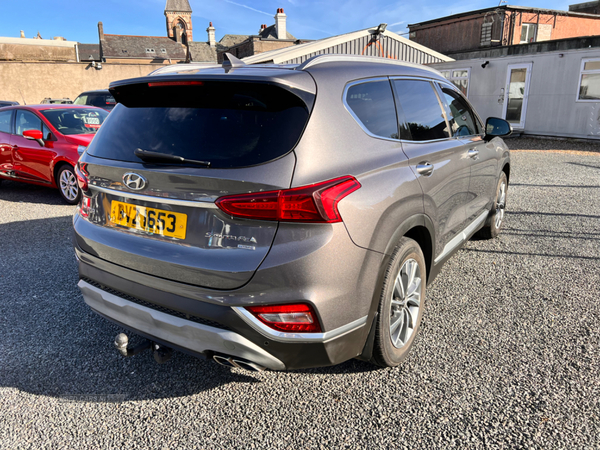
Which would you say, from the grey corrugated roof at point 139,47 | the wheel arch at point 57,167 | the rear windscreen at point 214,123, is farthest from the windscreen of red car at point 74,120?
the grey corrugated roof at point 139,47

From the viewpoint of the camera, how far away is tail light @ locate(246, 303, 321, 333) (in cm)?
191

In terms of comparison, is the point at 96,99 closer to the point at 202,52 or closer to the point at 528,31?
the point at 528,31

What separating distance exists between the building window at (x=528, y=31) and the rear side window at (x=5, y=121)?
24935mm

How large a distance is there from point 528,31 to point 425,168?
2641cm

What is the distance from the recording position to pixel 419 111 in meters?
2.97

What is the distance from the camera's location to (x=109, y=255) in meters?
2.28

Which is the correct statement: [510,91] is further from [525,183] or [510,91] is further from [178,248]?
[178,248]

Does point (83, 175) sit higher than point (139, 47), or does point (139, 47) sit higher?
point (139, 47)

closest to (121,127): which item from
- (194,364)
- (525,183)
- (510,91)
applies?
(194,364)

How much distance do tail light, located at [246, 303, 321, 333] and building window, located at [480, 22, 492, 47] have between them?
25618mm

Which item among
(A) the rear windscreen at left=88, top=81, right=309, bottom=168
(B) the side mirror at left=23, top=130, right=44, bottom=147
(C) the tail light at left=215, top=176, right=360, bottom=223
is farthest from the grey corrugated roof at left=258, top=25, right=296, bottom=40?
(C) the tail light at left=215, top=176, right=360, bottom=223

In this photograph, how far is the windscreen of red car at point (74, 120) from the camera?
296 inches

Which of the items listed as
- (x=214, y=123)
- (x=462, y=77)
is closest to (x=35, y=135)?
(x=214, y=123)

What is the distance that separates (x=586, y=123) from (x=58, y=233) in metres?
16.4
